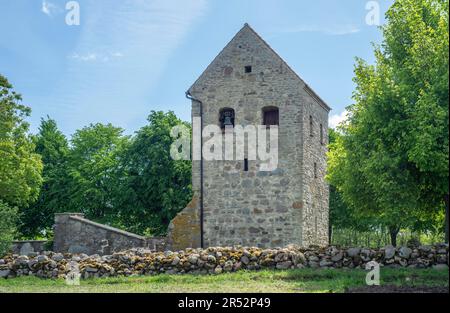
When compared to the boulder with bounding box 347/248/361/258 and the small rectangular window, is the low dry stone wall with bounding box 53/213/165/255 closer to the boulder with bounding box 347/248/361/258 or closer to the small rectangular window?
the small rectangular window

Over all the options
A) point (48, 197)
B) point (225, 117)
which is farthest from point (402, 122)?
point (48, 197)

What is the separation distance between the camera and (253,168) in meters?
26.0

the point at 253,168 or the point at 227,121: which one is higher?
the point at 227,121

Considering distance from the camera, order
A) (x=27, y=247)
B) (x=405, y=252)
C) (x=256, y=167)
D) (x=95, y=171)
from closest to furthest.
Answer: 1. (x=405, y=252)
2. (x=256, y=167)
3. (x=27, y=247)
4. (x=95, y=171)

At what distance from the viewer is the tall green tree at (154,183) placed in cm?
3969

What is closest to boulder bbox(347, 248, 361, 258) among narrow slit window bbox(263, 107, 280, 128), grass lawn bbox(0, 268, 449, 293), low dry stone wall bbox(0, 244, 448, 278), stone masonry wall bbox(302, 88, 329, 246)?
low dry stone wall bbox(0, 244, 448, 278)

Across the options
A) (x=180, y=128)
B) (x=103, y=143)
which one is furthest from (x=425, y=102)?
(x=103, y=143)

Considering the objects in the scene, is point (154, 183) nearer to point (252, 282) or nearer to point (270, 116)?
point (270, 116)

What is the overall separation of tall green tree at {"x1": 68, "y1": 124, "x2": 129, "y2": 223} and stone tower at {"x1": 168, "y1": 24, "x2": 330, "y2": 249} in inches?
647

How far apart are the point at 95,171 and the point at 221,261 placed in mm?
28653

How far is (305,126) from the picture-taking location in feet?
86.3

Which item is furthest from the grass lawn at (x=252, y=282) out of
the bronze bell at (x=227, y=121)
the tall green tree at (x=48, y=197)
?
the tall green tree at (x=48, y=197)

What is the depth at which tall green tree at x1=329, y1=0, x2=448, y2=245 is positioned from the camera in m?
17.9
